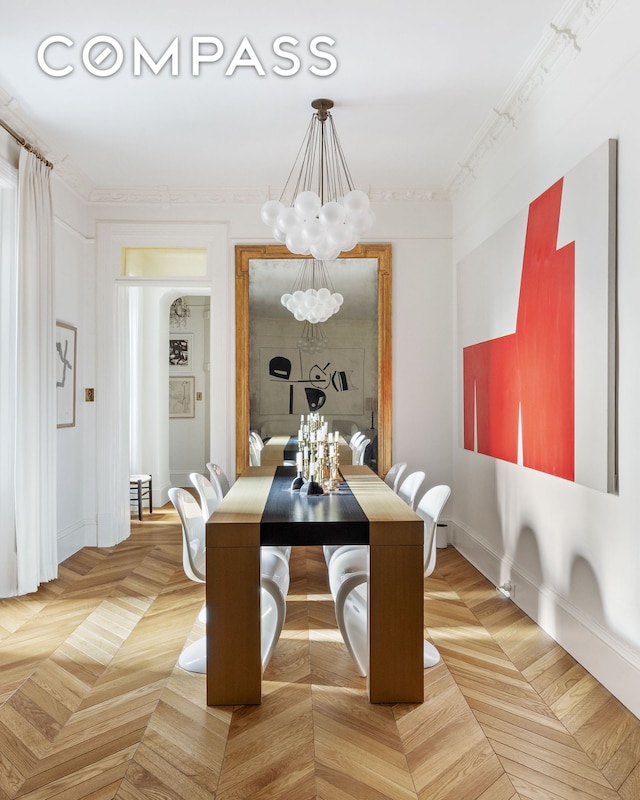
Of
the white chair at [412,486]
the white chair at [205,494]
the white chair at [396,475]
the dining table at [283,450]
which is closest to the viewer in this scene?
the white chair at [205,494]

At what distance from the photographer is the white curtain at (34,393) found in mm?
4465

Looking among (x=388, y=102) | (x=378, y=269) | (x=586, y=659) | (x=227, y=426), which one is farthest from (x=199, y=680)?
(x=378, y=269)

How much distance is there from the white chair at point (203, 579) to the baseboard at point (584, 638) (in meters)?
1.49

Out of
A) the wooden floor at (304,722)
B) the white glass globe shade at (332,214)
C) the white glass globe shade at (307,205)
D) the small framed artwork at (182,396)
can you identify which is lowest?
the wooden floor at (304,722)

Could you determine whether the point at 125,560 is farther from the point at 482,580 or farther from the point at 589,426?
the point at 589,426

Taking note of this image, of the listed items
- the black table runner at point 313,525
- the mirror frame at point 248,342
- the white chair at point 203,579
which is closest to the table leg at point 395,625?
the black table runner at point 313,525

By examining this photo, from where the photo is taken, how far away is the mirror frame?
19.7 ft

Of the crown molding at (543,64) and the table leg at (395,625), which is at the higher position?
the crown molding at (543,64)

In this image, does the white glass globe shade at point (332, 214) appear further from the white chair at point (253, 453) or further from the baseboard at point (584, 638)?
the white chair at point (253, 453)

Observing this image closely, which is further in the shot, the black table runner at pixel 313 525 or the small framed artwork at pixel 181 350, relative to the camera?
the small framed artwork at pixel 181 350

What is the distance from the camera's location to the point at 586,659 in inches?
123

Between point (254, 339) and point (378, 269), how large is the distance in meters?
1.35

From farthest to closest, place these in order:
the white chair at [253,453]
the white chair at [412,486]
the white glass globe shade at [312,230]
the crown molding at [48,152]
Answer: the white chair at [253,453]
the crown molding at [48,152]
the white chair at [412,486]
the white glass globe shade at [312,230]

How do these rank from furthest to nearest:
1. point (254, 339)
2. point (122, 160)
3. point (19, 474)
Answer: point (254, 339) < point (122, 160) < point (19, 474)
